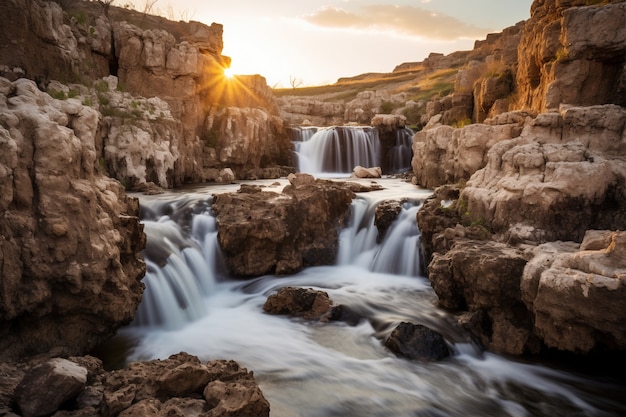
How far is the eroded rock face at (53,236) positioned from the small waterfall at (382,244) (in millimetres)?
6155

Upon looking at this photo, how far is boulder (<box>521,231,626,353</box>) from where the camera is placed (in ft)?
16.7

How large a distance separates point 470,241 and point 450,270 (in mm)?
734

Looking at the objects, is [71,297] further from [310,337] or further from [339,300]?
[339,300]

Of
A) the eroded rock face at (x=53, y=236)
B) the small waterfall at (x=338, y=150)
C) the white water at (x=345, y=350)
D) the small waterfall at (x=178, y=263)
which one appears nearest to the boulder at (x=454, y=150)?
the white water at (x=345, y=350)

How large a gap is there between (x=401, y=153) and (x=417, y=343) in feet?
58.3

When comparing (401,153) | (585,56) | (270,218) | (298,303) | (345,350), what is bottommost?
(345,350)

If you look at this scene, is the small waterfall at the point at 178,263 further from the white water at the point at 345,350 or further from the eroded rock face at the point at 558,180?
the eroded rock face at the point at 558,180

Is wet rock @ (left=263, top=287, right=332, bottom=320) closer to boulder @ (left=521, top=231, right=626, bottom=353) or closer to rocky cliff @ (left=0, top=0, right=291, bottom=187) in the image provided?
boulder @ (left=521, top=231, right=626, bottom=353)

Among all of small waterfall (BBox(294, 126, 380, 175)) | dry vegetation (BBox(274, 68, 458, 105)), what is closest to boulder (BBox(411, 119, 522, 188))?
small waterfall (BBox(294, 126, 380, 175))

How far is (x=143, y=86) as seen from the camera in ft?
59.1

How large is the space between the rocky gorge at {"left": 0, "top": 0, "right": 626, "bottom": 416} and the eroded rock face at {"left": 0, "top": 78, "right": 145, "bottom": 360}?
2 cm

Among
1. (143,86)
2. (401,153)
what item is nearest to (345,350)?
(143,86)

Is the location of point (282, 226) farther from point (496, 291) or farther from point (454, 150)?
point (454, 150)

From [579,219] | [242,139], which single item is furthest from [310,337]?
[242,139]
